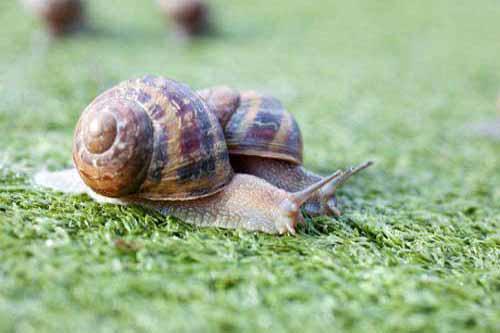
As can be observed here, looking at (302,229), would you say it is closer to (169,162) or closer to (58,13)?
(169,162)

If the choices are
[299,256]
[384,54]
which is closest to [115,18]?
[384,54]

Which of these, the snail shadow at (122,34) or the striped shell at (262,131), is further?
the snail shadow at (122,34)

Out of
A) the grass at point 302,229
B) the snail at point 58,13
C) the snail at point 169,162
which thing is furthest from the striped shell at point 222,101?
the snail at point 58,13

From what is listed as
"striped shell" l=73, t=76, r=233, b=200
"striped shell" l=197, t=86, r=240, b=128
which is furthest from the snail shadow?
"striped shell" l=73, t=76, r=233, b=200

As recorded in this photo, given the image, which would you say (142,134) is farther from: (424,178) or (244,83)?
(244,83)

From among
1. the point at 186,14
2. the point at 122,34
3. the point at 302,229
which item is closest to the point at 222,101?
→ the point at 302,229

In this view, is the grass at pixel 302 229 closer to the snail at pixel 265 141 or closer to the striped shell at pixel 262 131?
the snail at pixel 265 141
